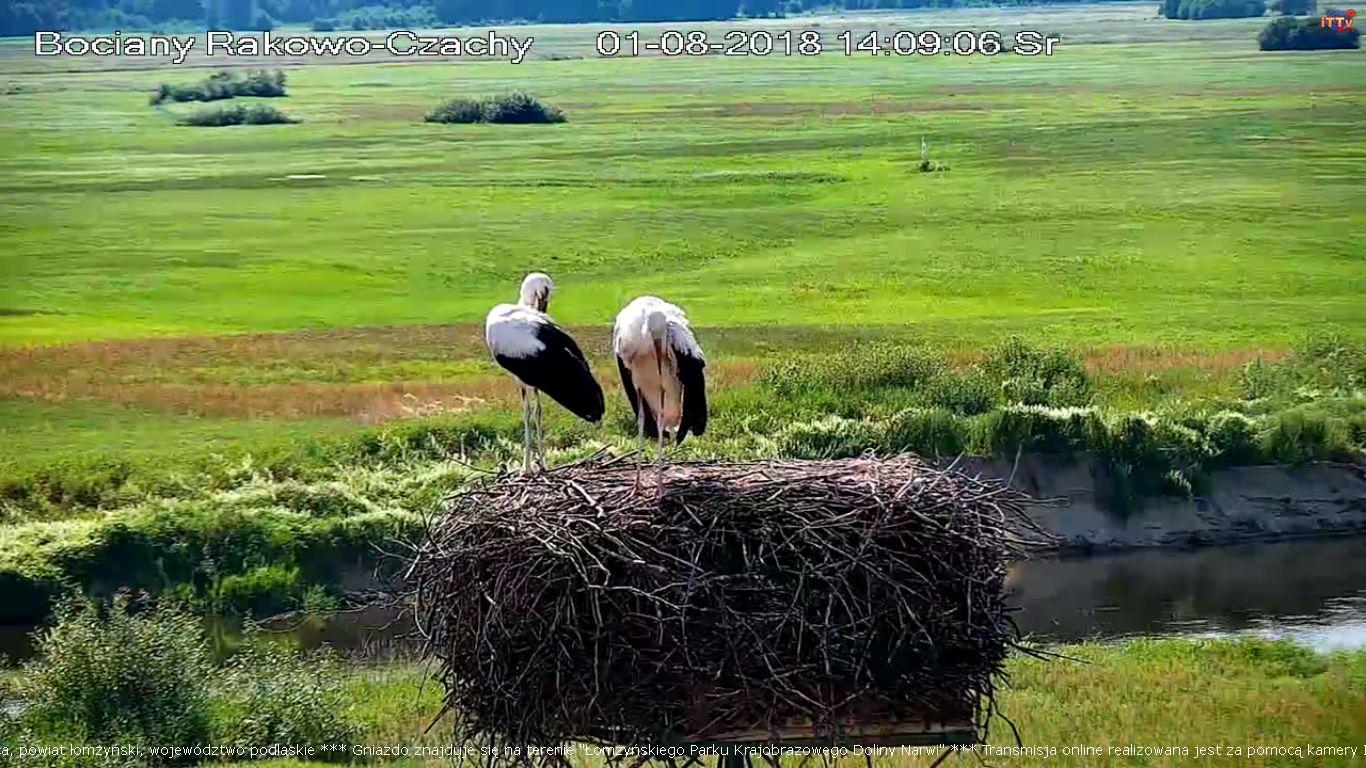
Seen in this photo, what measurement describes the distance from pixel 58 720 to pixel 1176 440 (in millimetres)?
16686

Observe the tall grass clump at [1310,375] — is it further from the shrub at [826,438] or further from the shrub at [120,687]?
the shrub at [120,687]

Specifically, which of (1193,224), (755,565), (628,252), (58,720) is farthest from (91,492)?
(1193,224)

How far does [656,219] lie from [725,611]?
132 feet

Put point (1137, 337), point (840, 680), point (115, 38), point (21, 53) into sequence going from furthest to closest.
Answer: point (21, 53) < point (115, 38) < point (1137, 337) < point (840, 680)

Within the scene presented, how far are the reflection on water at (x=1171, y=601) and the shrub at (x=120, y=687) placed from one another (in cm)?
393

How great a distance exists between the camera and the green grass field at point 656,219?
33625 millimetres

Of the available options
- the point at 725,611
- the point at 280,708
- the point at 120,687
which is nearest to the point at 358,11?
the point at 120,687

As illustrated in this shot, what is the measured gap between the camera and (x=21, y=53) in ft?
202

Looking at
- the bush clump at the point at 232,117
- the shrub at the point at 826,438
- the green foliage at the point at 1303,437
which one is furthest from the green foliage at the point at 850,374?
the bush clump at the point at 232,117

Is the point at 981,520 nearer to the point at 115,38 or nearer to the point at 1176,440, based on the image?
the point at 1176,440

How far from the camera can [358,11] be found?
72625 millimetres

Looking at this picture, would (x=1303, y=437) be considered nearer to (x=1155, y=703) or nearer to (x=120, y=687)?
(x=1155, y=703)

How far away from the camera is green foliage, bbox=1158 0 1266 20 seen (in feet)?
259

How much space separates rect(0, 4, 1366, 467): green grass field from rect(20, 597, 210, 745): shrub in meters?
10.4
